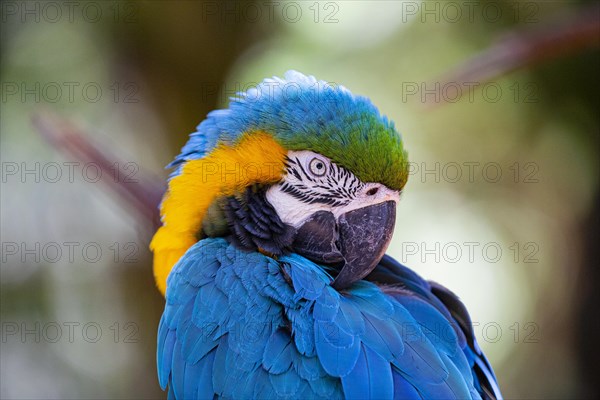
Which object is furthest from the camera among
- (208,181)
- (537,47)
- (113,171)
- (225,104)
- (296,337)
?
(225,104)

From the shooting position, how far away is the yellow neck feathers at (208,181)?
228cm

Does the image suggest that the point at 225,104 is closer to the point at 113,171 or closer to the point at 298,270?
the point at 113,171

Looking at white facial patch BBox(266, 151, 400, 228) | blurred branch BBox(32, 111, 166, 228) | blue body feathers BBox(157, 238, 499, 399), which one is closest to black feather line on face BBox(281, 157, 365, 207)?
white facial patch BBox(266, 151, 400, 228)

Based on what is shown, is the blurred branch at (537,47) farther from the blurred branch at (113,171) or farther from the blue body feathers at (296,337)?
the blurred branch at (113,171)

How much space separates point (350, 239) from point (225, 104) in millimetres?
3023

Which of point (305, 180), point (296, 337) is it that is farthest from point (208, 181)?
point (296, 337)

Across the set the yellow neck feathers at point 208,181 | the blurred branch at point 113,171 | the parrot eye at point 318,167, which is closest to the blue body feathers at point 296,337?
the yellow neck feathers at point 208,181

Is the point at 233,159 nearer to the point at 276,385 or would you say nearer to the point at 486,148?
the point at 276,385

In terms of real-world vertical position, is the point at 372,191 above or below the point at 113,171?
above

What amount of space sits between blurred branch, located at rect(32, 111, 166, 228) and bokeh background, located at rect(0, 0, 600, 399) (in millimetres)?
1892

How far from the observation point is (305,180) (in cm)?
226

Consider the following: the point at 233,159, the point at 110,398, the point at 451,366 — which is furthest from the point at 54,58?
the point at 451,366

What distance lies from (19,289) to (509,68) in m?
4.72

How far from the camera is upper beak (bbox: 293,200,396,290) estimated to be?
7.25 ft
